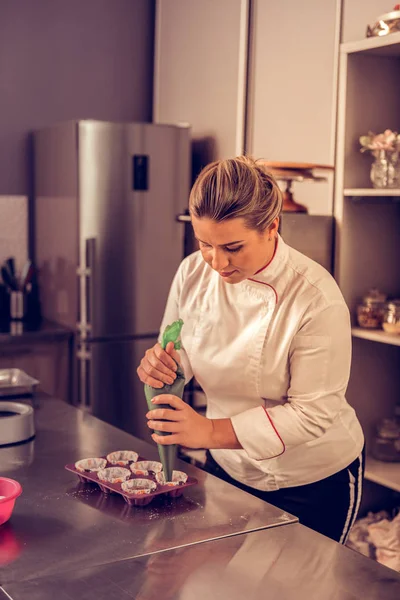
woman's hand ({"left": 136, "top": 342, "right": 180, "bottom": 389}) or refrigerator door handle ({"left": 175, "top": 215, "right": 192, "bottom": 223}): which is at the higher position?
refrigerator door handle ({"left": 175, "top": 215, "right": 192, "bottom": 223})

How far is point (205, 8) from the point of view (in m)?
4.13

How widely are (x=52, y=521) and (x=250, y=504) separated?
1.31 ft

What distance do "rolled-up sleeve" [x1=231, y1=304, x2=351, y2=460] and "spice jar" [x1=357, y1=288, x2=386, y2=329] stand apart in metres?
1.21

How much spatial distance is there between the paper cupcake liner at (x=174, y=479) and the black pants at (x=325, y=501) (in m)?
0.39

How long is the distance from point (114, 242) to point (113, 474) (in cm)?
215

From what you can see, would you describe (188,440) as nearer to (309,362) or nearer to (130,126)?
(309,362)

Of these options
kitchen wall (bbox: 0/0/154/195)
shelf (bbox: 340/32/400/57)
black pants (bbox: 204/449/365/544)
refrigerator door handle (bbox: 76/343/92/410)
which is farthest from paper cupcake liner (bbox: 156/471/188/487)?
kitchen wall (bbox: 0/0/154/195)

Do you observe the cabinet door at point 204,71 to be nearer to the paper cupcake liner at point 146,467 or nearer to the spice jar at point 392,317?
the spice jar at point 392,317

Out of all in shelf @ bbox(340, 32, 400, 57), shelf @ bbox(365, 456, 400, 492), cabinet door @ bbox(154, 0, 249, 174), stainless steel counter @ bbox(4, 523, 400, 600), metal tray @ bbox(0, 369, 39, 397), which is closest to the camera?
stainless steel counter @ bbox(4, 523, 400, 600)

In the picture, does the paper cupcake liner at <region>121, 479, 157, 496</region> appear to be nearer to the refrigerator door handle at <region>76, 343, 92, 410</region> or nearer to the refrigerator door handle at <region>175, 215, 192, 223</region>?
the refrigerator door handle at <region>175, 215, 192, 223</region>

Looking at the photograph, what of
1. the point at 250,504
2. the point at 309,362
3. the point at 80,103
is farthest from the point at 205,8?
the point at 250,504

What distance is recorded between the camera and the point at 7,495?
1597 mm

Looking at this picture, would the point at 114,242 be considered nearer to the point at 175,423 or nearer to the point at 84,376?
the point at 84,376

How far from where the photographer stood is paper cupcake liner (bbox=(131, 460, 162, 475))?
1763 mm
